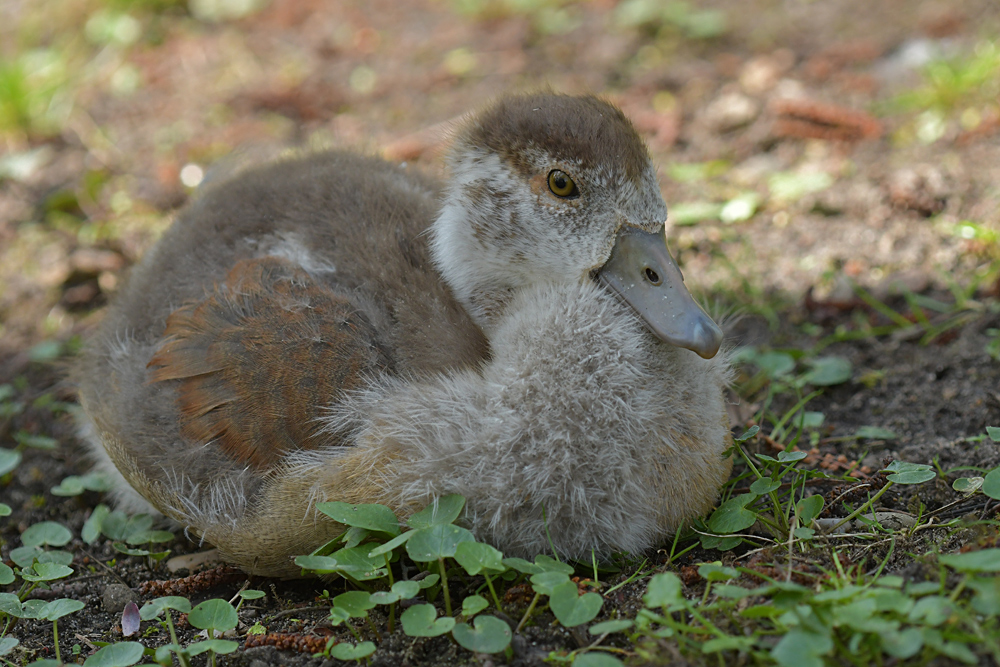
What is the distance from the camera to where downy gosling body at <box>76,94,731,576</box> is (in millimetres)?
2705

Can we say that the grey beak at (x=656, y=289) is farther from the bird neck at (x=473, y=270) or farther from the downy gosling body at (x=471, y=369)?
the bird neck at (x=473, y=270)

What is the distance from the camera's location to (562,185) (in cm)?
288

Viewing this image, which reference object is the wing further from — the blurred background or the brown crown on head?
the blurred background

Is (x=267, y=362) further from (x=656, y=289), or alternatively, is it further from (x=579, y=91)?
(x=579, y=91)

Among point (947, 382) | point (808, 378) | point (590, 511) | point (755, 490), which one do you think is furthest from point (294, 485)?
point (947, 382)

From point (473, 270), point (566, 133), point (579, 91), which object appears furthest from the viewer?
point (579, 91)

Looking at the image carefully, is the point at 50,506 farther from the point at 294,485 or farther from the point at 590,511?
the point at 590,511

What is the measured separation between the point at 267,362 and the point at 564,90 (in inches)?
171

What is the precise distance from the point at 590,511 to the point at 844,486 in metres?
0.98

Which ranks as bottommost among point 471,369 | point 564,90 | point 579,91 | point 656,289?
point 471,369

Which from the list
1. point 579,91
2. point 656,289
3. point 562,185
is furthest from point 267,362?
point 579,91

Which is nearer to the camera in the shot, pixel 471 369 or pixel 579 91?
pixel 471 369

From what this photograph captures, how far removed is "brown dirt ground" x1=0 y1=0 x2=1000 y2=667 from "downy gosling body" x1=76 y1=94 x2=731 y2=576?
340 millimetres

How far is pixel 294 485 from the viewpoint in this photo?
A: 110 inches
